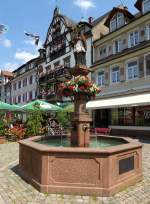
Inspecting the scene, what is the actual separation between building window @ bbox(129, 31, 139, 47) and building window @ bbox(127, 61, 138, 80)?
6.26 feet

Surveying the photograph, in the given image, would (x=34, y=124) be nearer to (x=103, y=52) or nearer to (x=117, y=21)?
(x=103, y=52)

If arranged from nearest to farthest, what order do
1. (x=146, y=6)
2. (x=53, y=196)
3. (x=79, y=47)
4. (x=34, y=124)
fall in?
(x=53, y=196) < (x=79, y=47) < (x=34, y=124) < (x=146, y=6)

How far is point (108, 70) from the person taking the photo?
2406 cm

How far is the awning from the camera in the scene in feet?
57.5

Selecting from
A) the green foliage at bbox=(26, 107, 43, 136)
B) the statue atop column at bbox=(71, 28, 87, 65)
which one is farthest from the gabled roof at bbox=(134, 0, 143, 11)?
the statue atop column at bbox=(71, 28, 87, 65)

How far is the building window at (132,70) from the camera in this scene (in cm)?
2101

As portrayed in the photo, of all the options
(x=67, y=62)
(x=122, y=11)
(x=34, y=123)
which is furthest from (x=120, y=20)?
(x=34, y=123)

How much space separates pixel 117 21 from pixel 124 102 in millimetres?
10250

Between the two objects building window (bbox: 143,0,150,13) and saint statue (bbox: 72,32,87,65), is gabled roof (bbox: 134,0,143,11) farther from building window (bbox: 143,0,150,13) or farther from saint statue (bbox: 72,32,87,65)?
saint statue (bbox: 72,32,87,65)

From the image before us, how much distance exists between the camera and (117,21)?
977 inches

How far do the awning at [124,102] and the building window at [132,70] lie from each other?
2.23 meters

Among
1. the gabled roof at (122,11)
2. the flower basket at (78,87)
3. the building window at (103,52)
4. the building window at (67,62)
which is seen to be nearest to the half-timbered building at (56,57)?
the building window at (67,62)

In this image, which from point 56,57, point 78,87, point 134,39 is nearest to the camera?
point 78,87

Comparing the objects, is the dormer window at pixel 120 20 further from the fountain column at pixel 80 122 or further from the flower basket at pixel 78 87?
the flower basket at pixel 78 87
